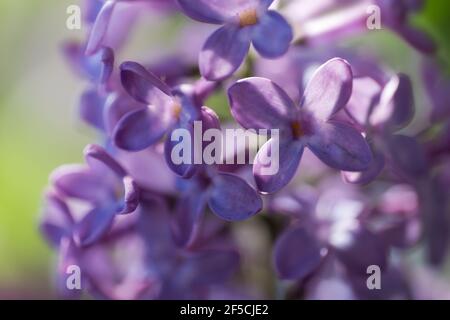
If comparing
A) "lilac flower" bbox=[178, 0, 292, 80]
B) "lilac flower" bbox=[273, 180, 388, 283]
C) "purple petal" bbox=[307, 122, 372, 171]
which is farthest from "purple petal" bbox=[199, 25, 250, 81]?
"lilac flower" bbox=[273, 180, 388, 283]

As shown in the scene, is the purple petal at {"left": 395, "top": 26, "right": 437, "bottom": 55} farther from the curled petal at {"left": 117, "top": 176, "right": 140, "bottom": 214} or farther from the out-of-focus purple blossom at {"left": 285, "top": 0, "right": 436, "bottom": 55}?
the curled petal at {"left": 117, "top": 176, "right": 140, "bottom": 214}

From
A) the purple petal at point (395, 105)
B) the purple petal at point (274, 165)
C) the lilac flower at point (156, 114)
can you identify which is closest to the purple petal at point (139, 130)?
the lilac flower at point (156, 114)

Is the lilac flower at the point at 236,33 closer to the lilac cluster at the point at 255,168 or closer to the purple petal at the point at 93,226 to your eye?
the lilac cluster at the point at 255,168

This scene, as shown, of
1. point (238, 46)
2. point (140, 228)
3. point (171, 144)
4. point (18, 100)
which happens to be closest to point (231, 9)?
point (238, 46)

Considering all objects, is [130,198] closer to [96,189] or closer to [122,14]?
[96,189]

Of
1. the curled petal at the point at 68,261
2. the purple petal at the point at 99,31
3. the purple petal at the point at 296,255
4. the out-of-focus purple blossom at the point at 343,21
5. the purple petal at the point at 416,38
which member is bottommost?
the purple petal at the point at 296,255
